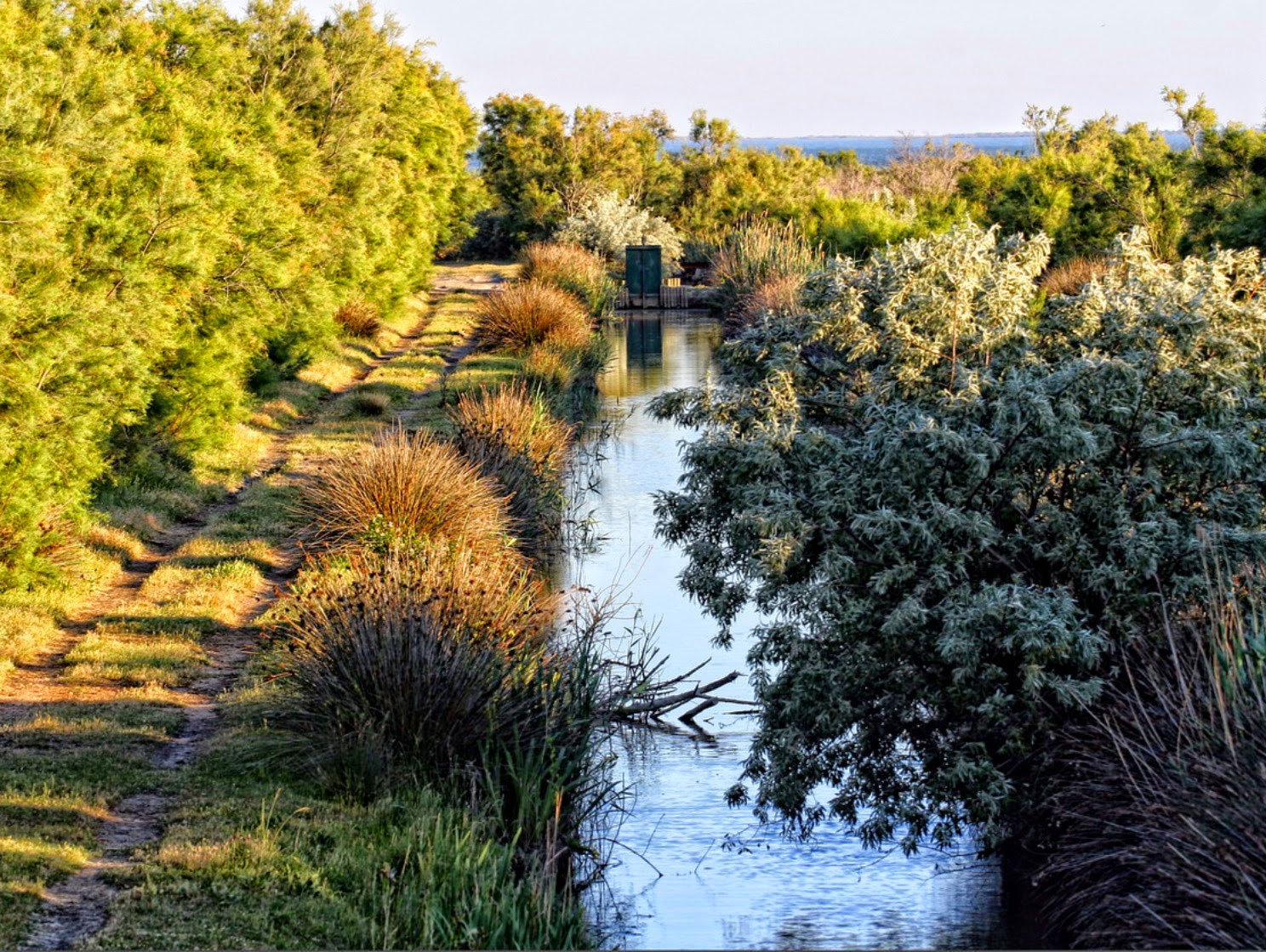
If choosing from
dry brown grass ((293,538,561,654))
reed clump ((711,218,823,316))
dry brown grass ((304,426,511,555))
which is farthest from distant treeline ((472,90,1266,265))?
dry brown grass ((293,538,561,654))

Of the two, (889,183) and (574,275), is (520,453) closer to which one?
(574,275)

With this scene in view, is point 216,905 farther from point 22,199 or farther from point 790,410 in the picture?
point 22,199

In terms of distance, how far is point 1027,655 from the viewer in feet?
23.0

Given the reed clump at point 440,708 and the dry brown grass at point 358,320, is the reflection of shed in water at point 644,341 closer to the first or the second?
the dry brown grass at point 358,320

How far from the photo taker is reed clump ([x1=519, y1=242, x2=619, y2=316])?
1350 inches

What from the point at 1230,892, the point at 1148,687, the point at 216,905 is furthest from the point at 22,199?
the point at 1230,892

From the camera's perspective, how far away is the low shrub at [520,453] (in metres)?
14.4

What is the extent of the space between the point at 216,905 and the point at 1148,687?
4380 millimetres

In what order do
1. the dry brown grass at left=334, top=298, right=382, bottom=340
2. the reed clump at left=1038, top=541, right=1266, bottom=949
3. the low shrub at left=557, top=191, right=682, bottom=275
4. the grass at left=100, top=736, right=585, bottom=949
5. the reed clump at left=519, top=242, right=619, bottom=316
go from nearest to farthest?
the reed clump at left=1038, top=541, right=1266, bottom=949 < the grass at left=100, top=736, right=585, bottom=949 < the dry brown grass at left=334, top=298, right=382, bottom=340 < the reed clump at left=519, top=242, right=619, bottom=316 < the low shrub at left=557, top=191, right=682, bottom=275

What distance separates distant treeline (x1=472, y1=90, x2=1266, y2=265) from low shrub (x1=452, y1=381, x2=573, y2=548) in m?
5.92

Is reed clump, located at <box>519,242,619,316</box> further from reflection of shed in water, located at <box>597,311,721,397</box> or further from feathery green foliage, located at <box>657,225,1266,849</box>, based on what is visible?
feathery green foliage, located at <box>657,225,1266,849</box>

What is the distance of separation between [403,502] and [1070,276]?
17.0 meters

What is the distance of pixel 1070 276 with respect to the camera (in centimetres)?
2588

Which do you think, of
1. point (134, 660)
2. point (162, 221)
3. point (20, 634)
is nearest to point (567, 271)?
point (162, 221)
